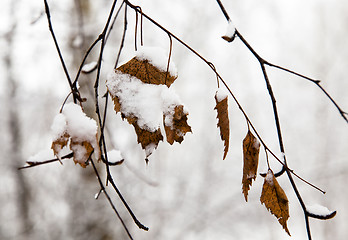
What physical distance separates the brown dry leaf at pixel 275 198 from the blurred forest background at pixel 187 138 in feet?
2.28

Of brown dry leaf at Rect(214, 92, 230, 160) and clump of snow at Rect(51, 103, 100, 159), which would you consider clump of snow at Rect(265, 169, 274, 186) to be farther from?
clump of snow at Rect(51, 103, 100, 159)

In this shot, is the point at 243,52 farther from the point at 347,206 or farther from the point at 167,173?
the point at 347,206

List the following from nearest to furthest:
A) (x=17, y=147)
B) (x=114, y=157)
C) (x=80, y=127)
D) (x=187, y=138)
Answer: (x=80, y=127) → (x=114, y=157) → (x=17, y=147) → (x=187, y=138)

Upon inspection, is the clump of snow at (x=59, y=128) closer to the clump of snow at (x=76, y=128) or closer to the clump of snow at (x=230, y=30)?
the clump of snow at (x=76, y=128)

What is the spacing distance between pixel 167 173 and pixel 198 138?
1.27m

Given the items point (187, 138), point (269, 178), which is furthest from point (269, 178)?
point (187, 138)

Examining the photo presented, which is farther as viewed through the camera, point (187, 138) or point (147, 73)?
point (187, 138)

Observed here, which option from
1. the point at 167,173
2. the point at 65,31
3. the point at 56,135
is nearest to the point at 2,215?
the point at 167,173

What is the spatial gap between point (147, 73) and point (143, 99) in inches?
1.7

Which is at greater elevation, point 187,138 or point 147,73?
point 187,138

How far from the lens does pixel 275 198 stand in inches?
18.6

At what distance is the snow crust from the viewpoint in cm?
41

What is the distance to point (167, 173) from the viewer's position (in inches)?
188

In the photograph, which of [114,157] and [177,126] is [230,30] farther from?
[114,157]
